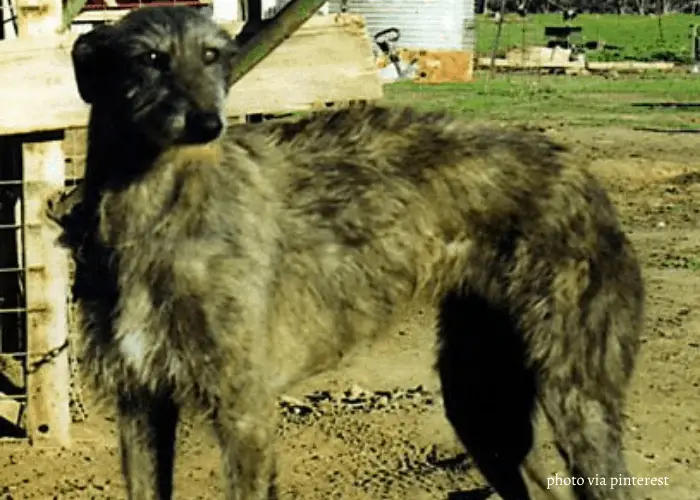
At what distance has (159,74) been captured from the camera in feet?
15.4

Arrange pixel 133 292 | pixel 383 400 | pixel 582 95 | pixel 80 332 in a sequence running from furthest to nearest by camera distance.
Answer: pixel 582 95, pixel 383 400, pixel 80 332, pixel 133 292

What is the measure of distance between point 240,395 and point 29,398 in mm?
2308

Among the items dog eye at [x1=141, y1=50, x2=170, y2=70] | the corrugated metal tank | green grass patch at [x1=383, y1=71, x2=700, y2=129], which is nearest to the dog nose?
dog eye at [x1=141, y1=50, x2=170, y2=70]

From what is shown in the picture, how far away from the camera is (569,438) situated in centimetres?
522

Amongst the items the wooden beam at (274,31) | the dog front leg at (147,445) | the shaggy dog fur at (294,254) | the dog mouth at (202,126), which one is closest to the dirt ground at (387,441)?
the dog front leg at (147,445)

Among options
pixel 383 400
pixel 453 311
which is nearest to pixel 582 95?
pixel 383 400

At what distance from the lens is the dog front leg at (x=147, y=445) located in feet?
17.0

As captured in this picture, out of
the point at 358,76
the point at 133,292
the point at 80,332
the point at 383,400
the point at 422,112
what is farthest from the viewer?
the point at 383,400

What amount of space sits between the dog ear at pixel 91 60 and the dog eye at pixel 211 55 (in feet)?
1.05

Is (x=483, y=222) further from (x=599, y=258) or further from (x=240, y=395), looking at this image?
(x=240, y=395)

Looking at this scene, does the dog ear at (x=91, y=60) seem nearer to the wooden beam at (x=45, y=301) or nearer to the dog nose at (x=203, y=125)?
the dog nose at (x=203, y=125)

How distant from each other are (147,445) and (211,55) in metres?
1.45

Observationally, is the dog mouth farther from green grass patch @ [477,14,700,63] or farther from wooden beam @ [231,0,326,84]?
green grass patch @ [477,14,700,63]

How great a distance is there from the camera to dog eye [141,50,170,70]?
4.69 meters
